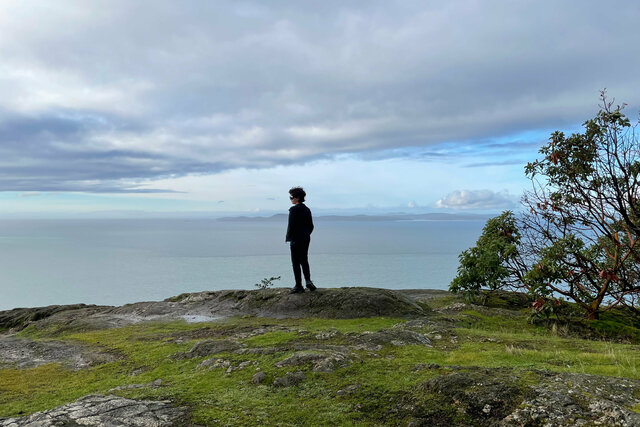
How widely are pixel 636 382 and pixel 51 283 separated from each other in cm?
15145

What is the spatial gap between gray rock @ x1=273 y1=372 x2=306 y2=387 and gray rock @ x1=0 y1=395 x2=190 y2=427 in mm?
1928

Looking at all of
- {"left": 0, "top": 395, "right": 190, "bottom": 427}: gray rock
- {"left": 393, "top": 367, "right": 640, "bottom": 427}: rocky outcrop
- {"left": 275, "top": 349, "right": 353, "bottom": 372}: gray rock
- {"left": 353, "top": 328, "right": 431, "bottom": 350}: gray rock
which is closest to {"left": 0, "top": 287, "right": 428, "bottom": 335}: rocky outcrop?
{"left": 353, "top": 328, "right": 431, "bottom": 350}: gray rock

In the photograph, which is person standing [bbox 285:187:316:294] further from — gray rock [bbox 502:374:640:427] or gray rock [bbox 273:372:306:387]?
gray rock [bbox 502:374:640:427]

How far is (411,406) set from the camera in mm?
6676

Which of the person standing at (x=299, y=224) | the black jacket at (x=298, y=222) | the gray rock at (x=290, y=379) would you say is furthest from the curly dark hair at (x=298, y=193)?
the gray rock at (x=290, y=379)

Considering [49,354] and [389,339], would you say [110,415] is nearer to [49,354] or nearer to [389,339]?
[389,339]

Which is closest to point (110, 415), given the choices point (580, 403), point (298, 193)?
point (580, 403)

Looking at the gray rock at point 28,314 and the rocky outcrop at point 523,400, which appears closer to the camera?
the rocky outcrop at point 523,400

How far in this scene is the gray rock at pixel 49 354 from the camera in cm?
1258

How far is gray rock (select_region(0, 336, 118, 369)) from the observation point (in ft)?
41.3

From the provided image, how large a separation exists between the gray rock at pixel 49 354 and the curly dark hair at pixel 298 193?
29.5ft

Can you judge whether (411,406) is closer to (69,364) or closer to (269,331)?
(269,331)

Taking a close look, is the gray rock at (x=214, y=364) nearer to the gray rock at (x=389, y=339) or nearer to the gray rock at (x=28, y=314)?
the gray rock at (x=389, y=339)

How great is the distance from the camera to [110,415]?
6812mm
